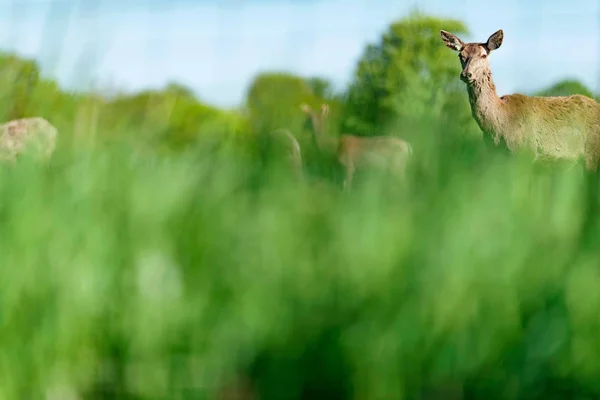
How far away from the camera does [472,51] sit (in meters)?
9.23

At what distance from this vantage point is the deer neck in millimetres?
9797

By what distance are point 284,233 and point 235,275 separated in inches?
9.1

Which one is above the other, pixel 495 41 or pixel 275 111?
pixel 495 41

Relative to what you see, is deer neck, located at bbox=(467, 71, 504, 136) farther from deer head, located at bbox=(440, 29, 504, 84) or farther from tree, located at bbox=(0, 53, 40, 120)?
tree, located at bbox=(0, 53, 40, 120)

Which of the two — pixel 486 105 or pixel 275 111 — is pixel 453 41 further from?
pixel 275 111

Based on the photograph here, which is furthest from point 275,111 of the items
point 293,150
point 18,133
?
point 18,133

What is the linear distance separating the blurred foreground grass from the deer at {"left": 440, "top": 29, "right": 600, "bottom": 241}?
690cm

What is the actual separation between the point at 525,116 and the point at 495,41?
1005mm

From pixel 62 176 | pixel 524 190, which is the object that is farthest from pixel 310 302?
pixel 62 176

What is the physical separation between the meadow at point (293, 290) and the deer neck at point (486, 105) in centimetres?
730

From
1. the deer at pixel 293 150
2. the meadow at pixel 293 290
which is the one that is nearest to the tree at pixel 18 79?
the deer at pixel 293 150

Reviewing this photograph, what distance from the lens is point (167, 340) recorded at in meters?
1.98

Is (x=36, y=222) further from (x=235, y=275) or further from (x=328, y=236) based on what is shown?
(x=328, y=236)

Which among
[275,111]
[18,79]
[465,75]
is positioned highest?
[465,75]
